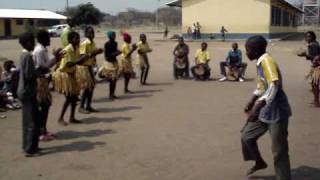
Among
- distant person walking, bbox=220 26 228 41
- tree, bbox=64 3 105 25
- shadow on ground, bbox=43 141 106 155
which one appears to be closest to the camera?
shadow on ground, bbox=43 141 106 155

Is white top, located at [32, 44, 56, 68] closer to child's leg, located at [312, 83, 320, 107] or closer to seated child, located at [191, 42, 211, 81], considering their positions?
child's leg, located at [312, 83, 320, 107]

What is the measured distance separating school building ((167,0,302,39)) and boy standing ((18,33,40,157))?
37.9m

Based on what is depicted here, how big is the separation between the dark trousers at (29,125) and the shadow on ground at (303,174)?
3.03 meters

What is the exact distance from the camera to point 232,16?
4469cm

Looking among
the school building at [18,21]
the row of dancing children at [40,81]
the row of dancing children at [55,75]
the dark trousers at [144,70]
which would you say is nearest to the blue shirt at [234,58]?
the dark trousers at [144,70]

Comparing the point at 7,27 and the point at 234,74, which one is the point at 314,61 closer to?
the point at 234,74

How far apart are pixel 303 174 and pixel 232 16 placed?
128ft

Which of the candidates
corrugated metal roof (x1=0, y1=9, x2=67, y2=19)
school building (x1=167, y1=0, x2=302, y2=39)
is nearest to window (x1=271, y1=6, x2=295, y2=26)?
school building (x1=167, y1=0, x2=302, y2=39)

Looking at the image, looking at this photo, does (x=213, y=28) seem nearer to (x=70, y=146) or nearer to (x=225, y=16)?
(x=225, y=16)

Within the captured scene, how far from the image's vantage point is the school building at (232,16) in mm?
44000

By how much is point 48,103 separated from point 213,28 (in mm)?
38008

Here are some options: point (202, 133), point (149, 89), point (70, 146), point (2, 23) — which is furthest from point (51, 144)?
point (2, 23)

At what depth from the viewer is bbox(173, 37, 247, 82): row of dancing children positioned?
16938 millimetres

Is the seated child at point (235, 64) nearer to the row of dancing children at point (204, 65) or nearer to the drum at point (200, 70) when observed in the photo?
the row of dancing children at point (204, 65)
